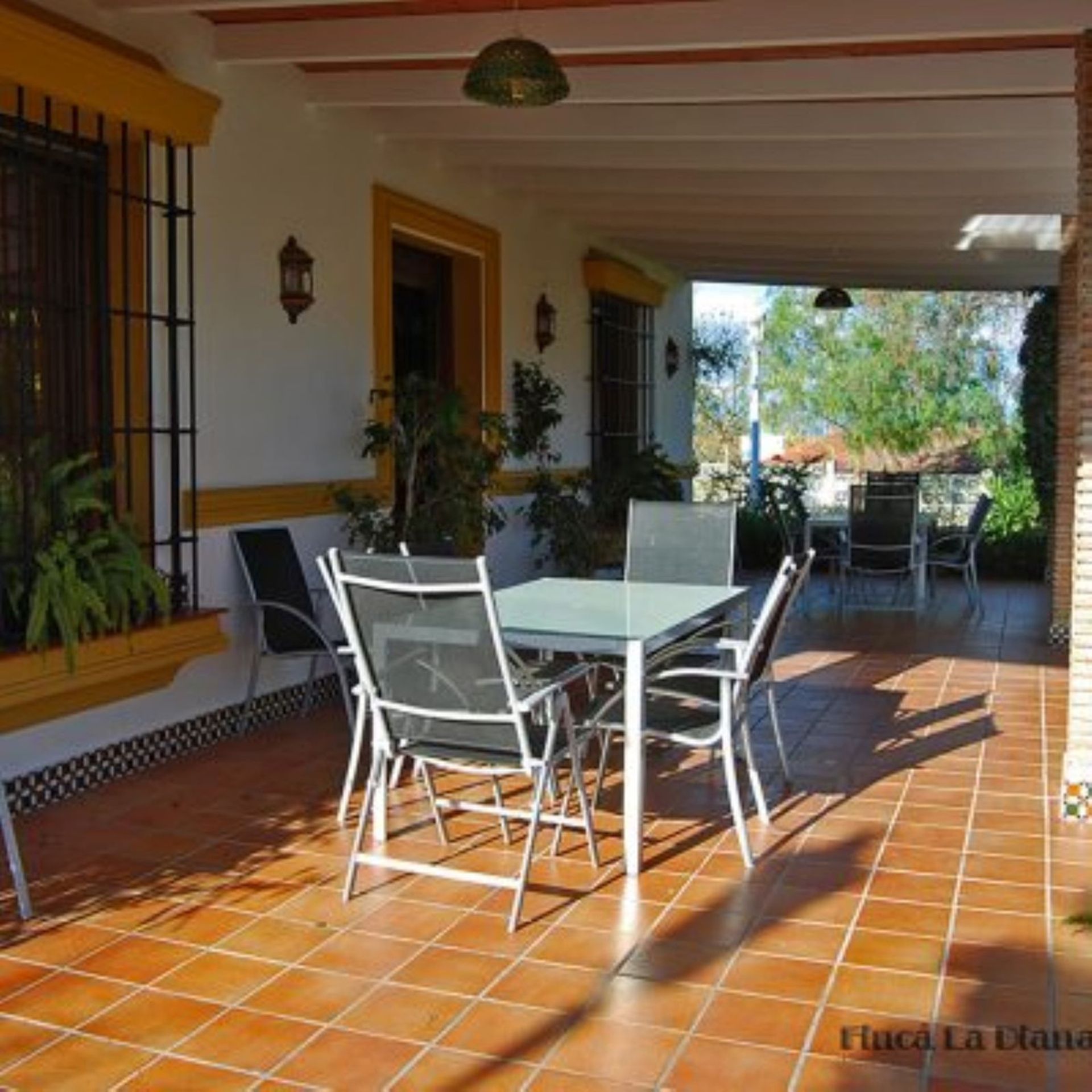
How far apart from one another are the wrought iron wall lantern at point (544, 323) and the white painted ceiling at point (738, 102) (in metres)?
0.62

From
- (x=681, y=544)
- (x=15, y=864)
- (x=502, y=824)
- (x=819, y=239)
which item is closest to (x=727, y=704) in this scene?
(x=502, y=824)

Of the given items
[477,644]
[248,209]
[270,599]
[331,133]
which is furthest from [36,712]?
[331,133]

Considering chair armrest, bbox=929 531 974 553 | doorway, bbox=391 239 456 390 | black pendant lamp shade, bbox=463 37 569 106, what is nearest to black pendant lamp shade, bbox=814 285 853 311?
chair armrest, bbox=929 531 974 553

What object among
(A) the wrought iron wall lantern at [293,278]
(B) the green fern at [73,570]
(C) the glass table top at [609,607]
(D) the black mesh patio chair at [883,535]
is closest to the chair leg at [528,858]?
(C) the glass table top at [609,607]

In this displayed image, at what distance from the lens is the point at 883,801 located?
4465 millimetres

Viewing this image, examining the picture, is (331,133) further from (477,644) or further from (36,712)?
(477,644)

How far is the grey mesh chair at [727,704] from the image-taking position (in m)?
3.92

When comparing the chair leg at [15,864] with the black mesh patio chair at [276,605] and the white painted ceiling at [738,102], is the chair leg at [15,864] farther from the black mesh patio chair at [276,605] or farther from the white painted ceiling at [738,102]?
the white painted ceiling at [738,102]

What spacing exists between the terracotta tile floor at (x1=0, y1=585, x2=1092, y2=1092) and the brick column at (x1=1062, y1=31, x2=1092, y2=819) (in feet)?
0.55

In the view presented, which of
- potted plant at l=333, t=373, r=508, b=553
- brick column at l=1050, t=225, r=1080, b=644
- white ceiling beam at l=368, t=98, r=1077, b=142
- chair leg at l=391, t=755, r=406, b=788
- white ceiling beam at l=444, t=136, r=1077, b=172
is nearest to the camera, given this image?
chair leg at l=391, t=755, r=406, b=788

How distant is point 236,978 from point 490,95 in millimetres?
2640

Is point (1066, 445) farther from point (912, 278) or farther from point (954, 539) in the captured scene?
point (912, 278)

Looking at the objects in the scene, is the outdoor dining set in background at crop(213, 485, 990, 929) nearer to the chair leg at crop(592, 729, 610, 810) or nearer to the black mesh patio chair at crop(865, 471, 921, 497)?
the chair leg at crop(592, 729, 610, 810)

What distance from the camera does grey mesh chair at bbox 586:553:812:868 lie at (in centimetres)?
392
